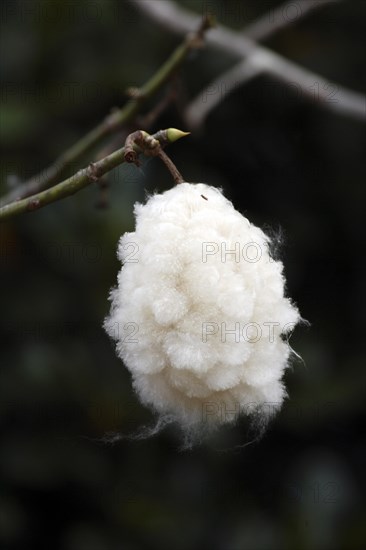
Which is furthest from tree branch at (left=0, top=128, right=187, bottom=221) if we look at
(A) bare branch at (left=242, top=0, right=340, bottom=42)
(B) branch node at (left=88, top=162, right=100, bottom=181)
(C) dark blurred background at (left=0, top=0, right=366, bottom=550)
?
(A) bare branch at (left=242, top=0, right=340, bottom=42)

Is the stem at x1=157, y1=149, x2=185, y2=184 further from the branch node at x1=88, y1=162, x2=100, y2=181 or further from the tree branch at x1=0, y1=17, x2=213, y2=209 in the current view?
the tree branch at x1=0, y1=17, x2=213, y2=209

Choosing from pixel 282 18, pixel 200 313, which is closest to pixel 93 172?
pixel 200 313

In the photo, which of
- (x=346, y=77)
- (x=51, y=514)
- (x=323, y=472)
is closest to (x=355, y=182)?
(x=346, y=77)

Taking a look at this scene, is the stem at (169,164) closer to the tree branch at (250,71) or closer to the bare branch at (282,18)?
the tree branch at (250,71)

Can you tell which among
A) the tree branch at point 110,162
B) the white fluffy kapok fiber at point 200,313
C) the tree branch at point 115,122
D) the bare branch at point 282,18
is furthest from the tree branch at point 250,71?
the tree branch at point 110,162

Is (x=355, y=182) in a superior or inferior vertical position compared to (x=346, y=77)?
inferior

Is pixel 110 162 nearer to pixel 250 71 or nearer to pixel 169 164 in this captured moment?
pixel 169 164

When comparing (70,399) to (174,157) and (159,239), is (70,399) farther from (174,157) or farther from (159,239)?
(159,239)
